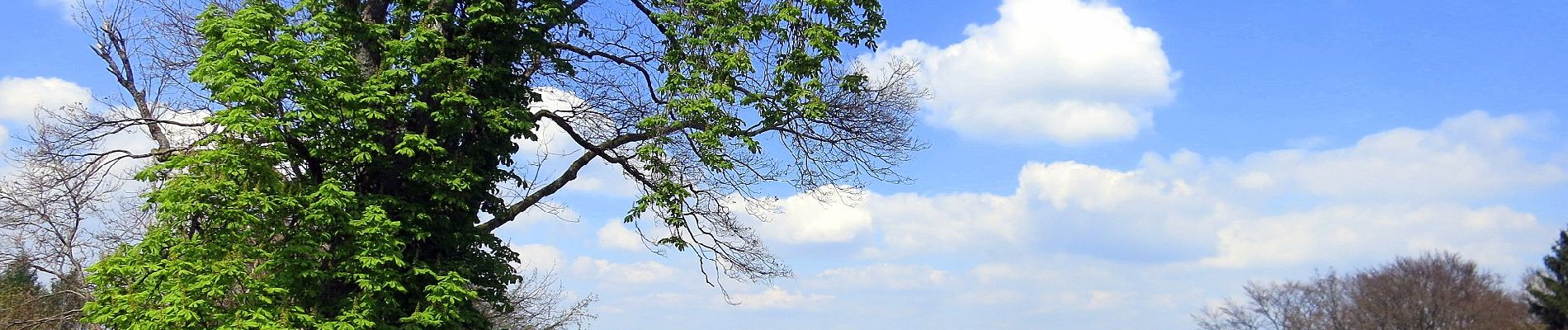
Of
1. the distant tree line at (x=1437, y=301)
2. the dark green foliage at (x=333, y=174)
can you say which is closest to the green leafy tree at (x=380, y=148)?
the dark green foliage at (x=333, y=174)

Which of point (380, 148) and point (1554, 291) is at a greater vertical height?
point (1554, 291)

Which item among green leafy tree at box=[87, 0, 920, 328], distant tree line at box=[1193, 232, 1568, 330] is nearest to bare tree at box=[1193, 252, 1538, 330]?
distant tree line at box=[1193, 232, 1568, 330]

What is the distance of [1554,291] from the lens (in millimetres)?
54500

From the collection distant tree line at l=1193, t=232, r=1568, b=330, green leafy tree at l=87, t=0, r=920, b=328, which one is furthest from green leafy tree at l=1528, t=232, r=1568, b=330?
green leafy tree at l=87, t=0, r=920, b=328

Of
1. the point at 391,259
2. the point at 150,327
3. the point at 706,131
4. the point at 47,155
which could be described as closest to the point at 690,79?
the point at 706,131

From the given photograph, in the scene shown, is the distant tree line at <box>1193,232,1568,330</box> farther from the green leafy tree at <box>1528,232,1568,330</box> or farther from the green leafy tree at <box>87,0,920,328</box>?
the green leafy tree at <box>87,0,920,328</box>

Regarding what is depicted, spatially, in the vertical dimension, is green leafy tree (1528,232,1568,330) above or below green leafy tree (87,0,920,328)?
above

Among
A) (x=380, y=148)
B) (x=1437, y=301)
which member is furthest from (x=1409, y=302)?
(x=380, y=148)

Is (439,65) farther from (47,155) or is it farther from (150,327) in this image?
(47,155)

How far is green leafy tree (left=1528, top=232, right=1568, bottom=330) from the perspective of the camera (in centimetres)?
5378

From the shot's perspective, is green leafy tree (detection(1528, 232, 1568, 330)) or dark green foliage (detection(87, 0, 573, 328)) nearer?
dark green foliage (detection(87, 0, 573, 328))

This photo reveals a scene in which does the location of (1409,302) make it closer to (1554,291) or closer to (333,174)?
(1554,291)

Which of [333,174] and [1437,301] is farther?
[1437,301]

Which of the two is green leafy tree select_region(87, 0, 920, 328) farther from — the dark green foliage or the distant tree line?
the distant tree line
